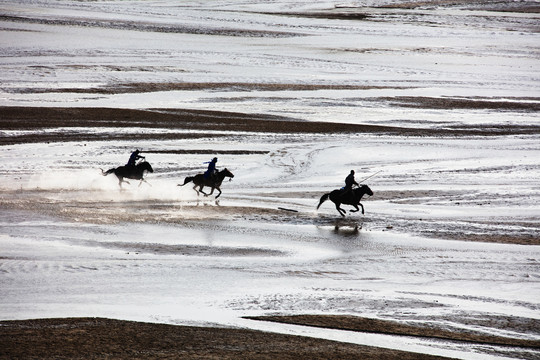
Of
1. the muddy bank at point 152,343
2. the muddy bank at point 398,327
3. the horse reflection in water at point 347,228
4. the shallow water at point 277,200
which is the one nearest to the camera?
the muddy bank at point 152,343

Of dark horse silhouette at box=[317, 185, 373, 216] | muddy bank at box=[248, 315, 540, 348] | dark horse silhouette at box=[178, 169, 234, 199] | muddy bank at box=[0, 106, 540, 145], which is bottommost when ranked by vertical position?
muddy bank at box=[248, 315, 540, 348]

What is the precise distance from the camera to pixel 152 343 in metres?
14.6

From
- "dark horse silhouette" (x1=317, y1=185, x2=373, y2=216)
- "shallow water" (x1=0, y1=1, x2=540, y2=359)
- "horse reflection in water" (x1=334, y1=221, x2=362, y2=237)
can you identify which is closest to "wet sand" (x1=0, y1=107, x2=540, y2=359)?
"shallow water" (x1=0, y1=1, x2=540, y2=359)

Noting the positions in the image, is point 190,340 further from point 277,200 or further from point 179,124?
point 179,124

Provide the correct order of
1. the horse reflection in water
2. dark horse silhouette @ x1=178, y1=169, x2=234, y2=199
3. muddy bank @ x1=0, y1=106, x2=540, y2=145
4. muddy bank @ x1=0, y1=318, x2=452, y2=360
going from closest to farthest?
muddy bank @ x1=0, y1=318, x2=452, y2=360 → the horse reflection in water → dark horse silhouette @ x1=178, y1=169, x2=234, y2=199 → muddy bank @ x1=0, y1=106, x2=540, y2=145

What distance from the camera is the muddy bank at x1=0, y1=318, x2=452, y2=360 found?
551 inches

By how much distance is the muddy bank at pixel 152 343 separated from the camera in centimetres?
1401

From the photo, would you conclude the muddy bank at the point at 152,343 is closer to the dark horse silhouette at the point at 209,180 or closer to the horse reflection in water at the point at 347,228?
the horse reflection in water at the point at 347,228

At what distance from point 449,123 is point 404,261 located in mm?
23028

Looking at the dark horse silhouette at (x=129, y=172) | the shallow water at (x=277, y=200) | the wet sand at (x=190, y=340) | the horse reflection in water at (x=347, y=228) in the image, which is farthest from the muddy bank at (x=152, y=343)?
the dark horse silhouette at (x=129, y=172)

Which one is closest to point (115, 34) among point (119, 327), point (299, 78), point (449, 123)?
point (299, 78)

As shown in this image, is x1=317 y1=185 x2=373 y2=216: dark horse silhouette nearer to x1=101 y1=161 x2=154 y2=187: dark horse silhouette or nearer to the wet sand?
x1=101 y1=161 x2=154 y2=187: dark horse silhouette

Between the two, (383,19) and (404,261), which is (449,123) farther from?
(383,19)

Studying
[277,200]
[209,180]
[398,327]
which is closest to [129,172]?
[209,180]
